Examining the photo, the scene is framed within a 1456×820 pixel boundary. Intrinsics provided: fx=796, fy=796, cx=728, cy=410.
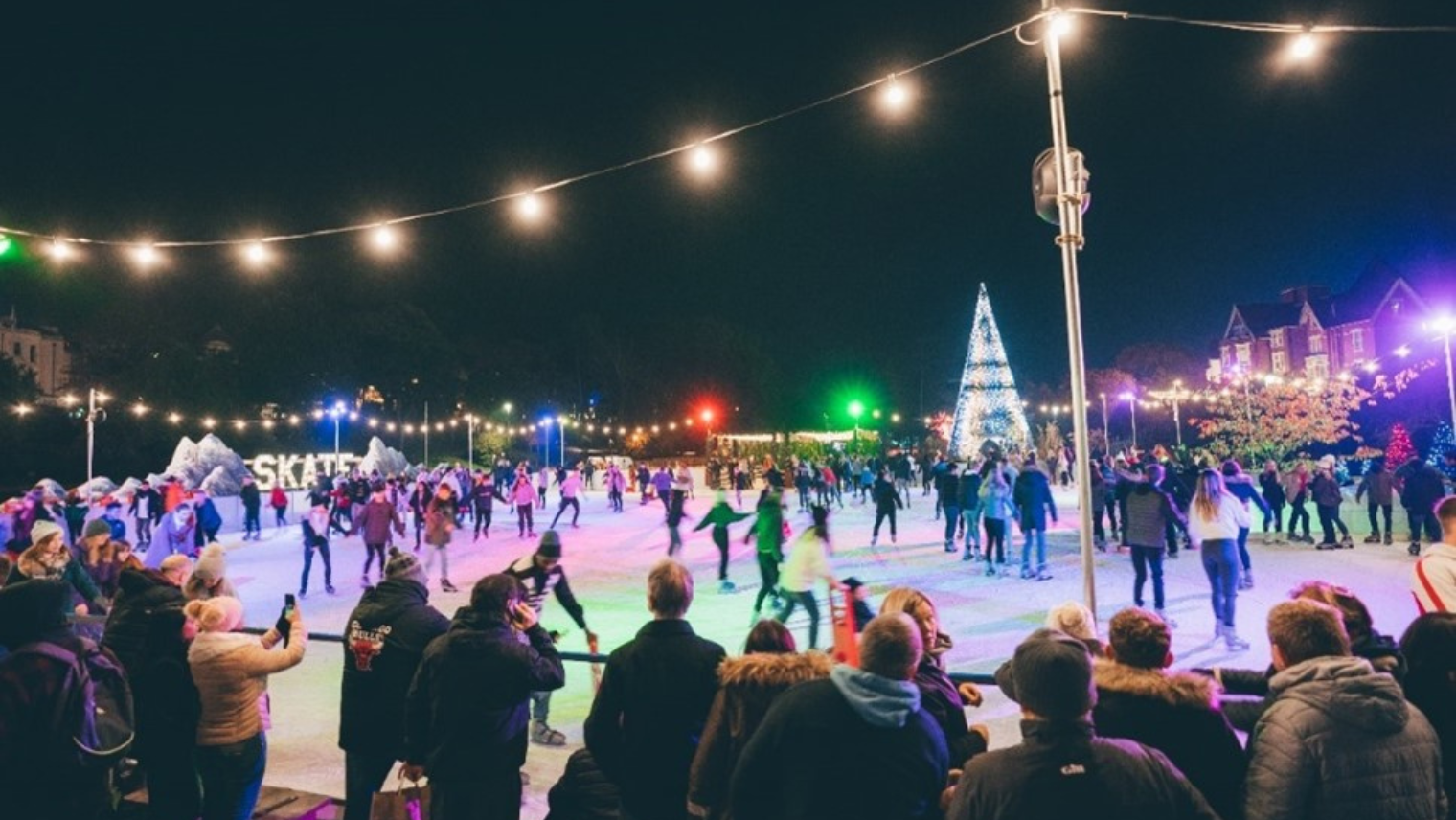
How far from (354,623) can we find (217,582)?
53.8 inches

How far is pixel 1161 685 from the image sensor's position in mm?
2404

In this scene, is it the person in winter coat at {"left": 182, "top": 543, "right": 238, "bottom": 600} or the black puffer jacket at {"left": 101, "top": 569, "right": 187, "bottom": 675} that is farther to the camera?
the person in winter coat at {"left": 182, "top": 543, "right": 238, "bottom": 600}

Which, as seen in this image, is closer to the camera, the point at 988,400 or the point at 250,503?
the point at 250,503

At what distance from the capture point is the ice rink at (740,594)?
562 cm

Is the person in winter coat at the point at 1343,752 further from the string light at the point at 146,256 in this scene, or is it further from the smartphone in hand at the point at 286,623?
the string light at the point at 146,256

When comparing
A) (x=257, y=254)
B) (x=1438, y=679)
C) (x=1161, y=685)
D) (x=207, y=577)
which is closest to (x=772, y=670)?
(x=1161, y=685)

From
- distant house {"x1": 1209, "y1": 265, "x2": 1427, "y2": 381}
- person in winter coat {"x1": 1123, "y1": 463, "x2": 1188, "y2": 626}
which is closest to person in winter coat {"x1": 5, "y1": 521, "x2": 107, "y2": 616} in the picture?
person in winter coat {"x1": 1123, "y1": 463, "x2": 1188, "y2": 626}

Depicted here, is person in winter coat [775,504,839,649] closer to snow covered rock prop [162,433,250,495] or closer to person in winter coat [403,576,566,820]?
person in winter coat [403,576,566,820]

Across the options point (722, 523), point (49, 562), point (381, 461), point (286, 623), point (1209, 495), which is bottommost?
point (722, 523)

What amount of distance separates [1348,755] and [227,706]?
4.18 meters

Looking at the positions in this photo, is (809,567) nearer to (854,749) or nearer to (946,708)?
(946,708)

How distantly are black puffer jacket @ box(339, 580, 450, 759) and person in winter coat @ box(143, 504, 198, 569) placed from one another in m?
10.0

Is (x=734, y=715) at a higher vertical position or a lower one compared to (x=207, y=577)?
lower

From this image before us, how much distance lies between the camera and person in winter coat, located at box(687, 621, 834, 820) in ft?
8.39
